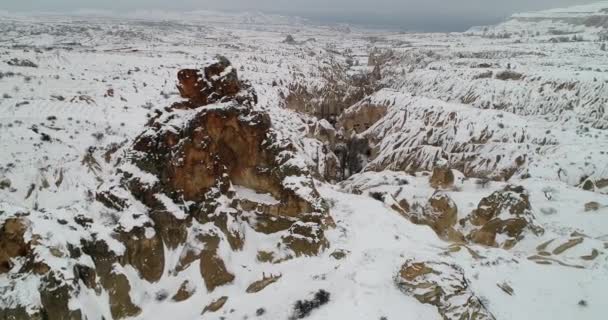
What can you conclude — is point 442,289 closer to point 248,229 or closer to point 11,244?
point 248,229

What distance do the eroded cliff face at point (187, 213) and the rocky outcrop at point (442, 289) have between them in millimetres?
6192

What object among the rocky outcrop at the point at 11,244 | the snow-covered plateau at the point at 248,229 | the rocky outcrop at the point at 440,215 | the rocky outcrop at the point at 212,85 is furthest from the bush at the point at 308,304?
the rocky outcrop at the point at 440,215

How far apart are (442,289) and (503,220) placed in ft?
48.7

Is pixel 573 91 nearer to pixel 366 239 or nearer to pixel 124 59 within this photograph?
pixel 366 239

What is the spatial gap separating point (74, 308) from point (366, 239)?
17651mm

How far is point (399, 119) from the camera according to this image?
71188mm

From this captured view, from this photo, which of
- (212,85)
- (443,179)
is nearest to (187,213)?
(212,85)

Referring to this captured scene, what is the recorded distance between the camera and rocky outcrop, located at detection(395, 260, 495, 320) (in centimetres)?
1869

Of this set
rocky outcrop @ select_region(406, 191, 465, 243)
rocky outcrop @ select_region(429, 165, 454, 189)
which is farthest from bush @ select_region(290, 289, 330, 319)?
rocky outcrop @ select_region(429, 165, 454, 189)

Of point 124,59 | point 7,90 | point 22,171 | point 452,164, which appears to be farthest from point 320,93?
point 22,171

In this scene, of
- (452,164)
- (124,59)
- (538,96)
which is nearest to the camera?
(452,164)

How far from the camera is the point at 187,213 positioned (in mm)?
23750

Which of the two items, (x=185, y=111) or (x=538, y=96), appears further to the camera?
(x=538, y=96)

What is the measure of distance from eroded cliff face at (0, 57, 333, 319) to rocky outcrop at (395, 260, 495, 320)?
619cm
